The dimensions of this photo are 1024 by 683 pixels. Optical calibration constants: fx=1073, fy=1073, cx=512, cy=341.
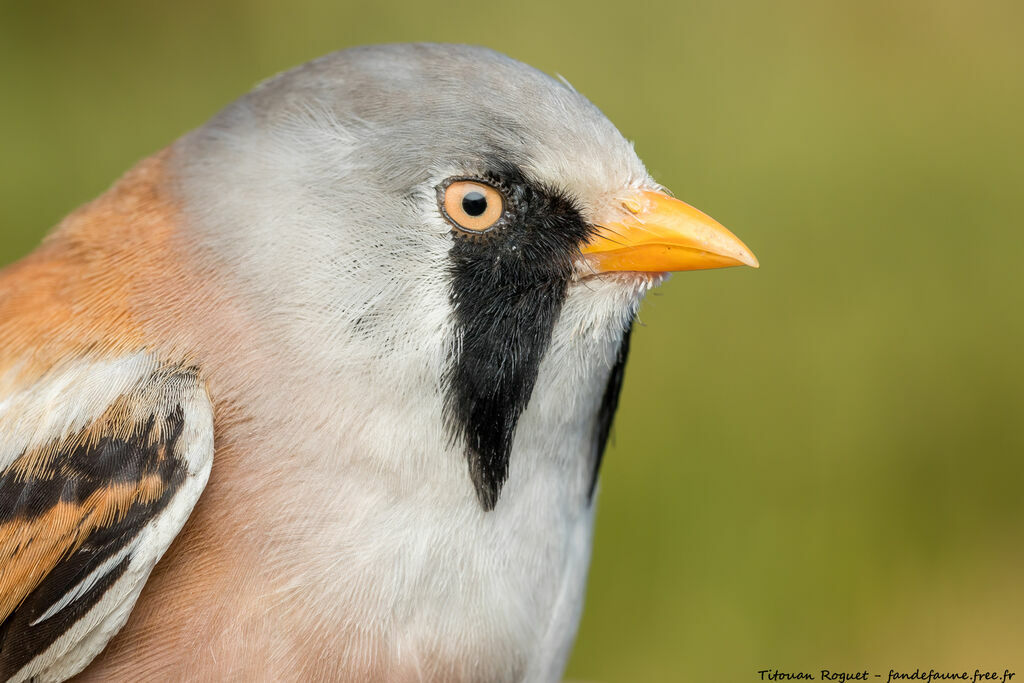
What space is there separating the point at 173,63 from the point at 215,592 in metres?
5.33

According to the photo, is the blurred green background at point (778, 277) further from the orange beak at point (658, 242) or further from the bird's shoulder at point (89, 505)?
the bird's shoulder at point (89, 505)

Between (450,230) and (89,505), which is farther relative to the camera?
(450,230)

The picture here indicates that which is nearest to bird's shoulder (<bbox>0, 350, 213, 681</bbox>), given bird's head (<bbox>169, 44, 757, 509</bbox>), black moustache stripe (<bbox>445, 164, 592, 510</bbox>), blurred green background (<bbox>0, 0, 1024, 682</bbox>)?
bird's head (<bbox>169, 44, 757, 509</bbox>)

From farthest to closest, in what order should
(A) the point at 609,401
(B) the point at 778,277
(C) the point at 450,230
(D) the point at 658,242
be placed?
1. (B) the point at 778,277
2. (A) the point at 609,401
3. (D) the point at 658,242
4. (C) the point at 450,230

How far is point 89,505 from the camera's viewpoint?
1907 millimetres

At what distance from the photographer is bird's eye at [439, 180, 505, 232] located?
2008 mm

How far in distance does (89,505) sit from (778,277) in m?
4.34

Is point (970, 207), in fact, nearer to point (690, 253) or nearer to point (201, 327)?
point (690, 253)

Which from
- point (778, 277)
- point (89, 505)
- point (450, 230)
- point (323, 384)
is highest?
point (778, 277)

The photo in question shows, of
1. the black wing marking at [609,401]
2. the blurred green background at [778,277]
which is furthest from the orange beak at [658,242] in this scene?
the blurred green background at [778,277]

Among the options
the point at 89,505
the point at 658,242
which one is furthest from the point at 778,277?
the point at 89,505

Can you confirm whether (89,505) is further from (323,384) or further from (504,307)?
(504,307)

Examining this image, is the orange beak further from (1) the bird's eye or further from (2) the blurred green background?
(2) the blurred green background

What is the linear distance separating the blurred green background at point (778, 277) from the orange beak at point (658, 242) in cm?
209
